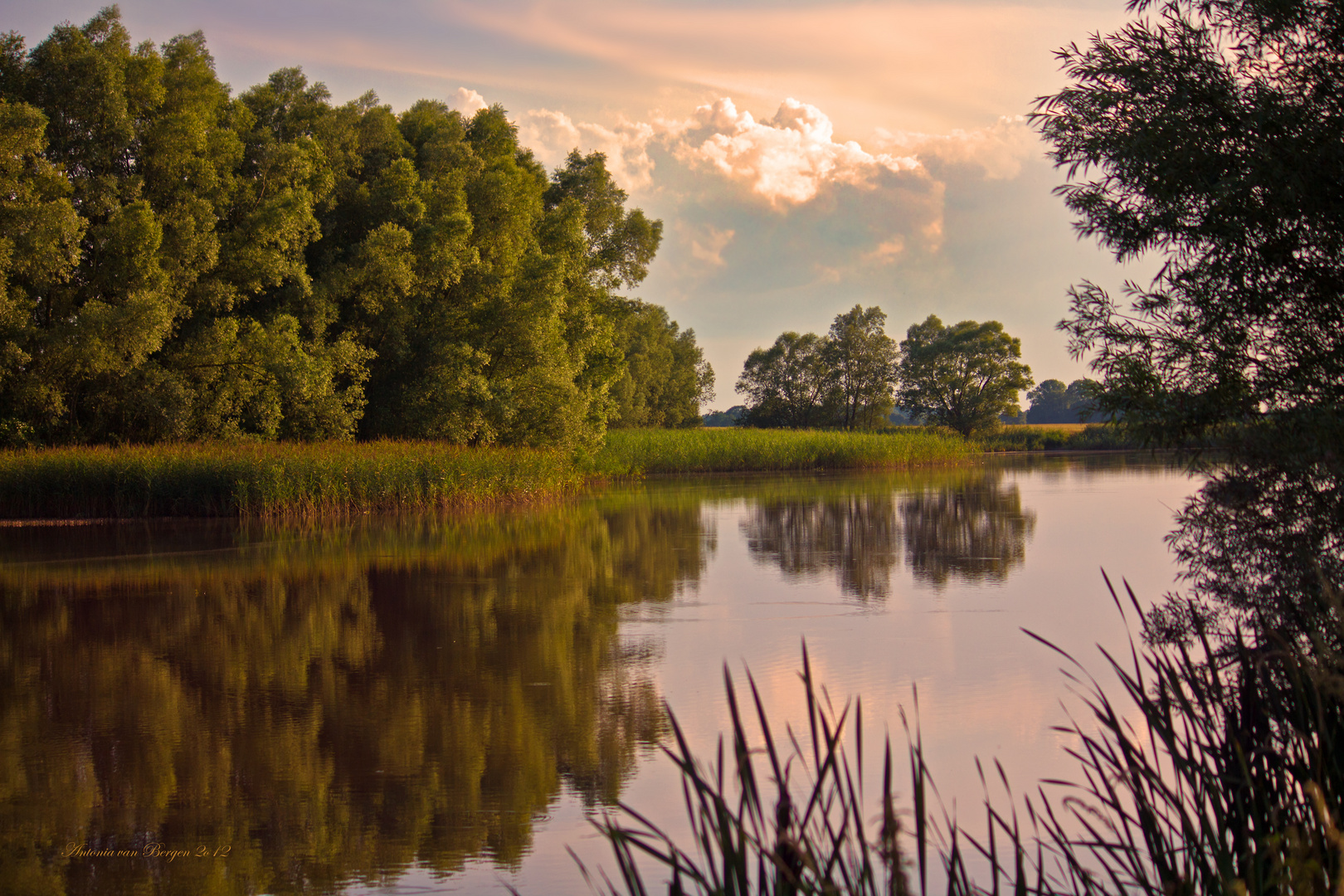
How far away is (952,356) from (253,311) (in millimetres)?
55111

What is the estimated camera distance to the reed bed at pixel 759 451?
4166 centimetres

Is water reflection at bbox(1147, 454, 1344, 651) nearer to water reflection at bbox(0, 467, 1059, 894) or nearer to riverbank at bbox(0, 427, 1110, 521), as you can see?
water reflection at bbox(0, 467, 1059, 894)

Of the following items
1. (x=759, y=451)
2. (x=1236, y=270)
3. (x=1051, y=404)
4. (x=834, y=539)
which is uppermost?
(x=1051, y=404)

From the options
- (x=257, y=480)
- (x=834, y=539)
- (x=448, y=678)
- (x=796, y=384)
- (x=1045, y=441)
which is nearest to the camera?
(x=448, y=678)

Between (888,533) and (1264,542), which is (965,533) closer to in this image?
(888,533)

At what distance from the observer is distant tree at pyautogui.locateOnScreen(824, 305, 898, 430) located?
77312 millimetres

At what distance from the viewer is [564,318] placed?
116 ft

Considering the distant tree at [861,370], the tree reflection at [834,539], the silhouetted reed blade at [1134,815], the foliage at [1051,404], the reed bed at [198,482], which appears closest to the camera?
the silhouetted reed blade at [1134,815]

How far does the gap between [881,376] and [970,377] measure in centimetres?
622

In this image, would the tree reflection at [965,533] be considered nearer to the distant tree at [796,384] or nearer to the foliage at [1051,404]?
the distant tree at [796,384]

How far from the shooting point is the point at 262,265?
27.0 meters

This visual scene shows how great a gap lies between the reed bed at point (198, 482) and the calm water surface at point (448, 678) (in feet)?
12.8

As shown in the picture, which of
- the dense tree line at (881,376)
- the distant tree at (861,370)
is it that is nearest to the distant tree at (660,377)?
the dense tree line at (881,376)

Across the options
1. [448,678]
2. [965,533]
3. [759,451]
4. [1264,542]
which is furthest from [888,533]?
[759,451]
